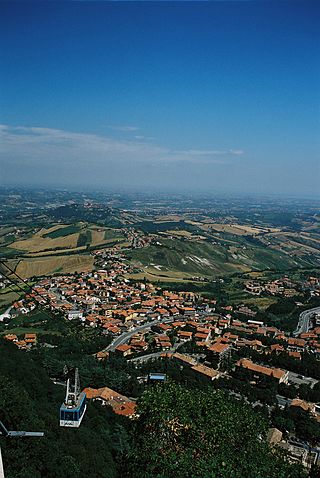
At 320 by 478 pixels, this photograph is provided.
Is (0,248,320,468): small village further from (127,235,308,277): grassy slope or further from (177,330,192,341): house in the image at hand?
(127,235,308,277): grassy slope

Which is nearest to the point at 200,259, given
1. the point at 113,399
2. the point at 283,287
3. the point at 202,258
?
the point at 202,258

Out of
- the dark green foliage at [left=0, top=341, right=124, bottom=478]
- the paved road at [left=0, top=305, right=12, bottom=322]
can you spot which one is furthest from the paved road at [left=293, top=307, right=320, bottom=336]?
the paved road at [left=0, top=305, right=12, bottom=322]

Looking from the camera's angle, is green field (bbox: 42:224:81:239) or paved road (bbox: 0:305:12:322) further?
green field (bbox: 42:224:81:239)

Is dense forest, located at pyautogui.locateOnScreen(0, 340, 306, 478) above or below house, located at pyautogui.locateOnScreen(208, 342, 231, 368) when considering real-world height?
above

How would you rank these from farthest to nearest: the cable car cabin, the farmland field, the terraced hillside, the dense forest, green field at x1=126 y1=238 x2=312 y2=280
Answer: green field at x1=126 y1=238 x2=312 y2=280 < the terraced hillside < the farmland field < the dense forest < the cable car cabin

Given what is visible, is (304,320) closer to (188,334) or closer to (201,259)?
→ (188,334)
